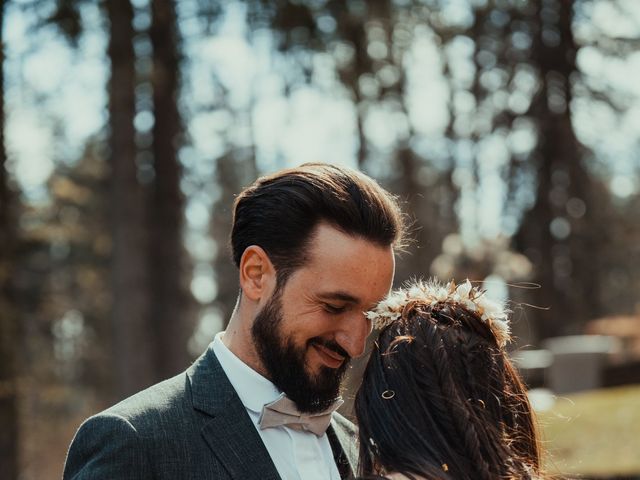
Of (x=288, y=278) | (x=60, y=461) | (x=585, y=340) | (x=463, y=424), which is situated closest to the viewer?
(x=463, y=424)

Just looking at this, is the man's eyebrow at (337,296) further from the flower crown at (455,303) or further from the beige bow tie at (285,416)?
the beige bow tie at (285,416)

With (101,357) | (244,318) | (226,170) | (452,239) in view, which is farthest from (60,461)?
(244,318)

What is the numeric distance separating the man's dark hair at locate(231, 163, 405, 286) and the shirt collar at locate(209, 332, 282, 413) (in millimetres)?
317

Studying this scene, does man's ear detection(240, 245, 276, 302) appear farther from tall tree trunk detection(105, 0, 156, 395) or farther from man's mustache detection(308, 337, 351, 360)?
tall tree trunk detection(105, 0, 156, 395)

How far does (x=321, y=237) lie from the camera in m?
3.27

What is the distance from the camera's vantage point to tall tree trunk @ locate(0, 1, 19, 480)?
33.1 feet

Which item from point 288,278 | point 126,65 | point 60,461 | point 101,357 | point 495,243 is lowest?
point 60,461

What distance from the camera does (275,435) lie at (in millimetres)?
3227

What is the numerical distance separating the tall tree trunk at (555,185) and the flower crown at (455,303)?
1500 cm

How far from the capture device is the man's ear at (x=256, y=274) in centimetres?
328

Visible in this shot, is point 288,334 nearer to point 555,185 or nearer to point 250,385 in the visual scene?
point 250,385

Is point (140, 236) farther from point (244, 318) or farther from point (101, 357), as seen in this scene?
point (101, 357)

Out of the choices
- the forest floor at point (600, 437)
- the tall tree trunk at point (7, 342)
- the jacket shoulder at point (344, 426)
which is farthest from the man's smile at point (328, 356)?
the tall tree trunk at point (7, 342)

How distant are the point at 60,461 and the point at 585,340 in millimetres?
17661
